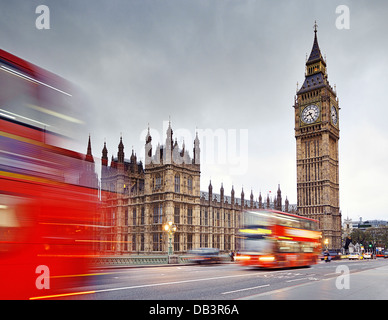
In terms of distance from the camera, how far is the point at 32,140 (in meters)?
8.45

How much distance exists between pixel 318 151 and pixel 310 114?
8990 millimetres


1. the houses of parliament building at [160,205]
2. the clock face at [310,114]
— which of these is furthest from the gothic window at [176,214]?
the clock face at [310,114]

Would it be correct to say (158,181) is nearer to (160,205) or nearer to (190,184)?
(160,205)

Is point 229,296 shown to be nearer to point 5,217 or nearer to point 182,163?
point 5,217

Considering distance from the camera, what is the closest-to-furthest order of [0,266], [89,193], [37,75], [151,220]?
[0,266] < [37,75] < [89,193] < [151,220]

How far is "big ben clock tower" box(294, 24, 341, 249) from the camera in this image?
83625mm

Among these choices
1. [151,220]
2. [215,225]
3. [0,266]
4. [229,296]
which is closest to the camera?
[0,266]

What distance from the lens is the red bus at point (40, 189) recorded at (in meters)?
7.79

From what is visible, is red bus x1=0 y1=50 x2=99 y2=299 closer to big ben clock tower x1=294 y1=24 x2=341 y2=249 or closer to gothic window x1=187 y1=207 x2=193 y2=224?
gothic window x1=187 y1=207 x2=193 y2=224

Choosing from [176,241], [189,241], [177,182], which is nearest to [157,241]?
[176,241]
